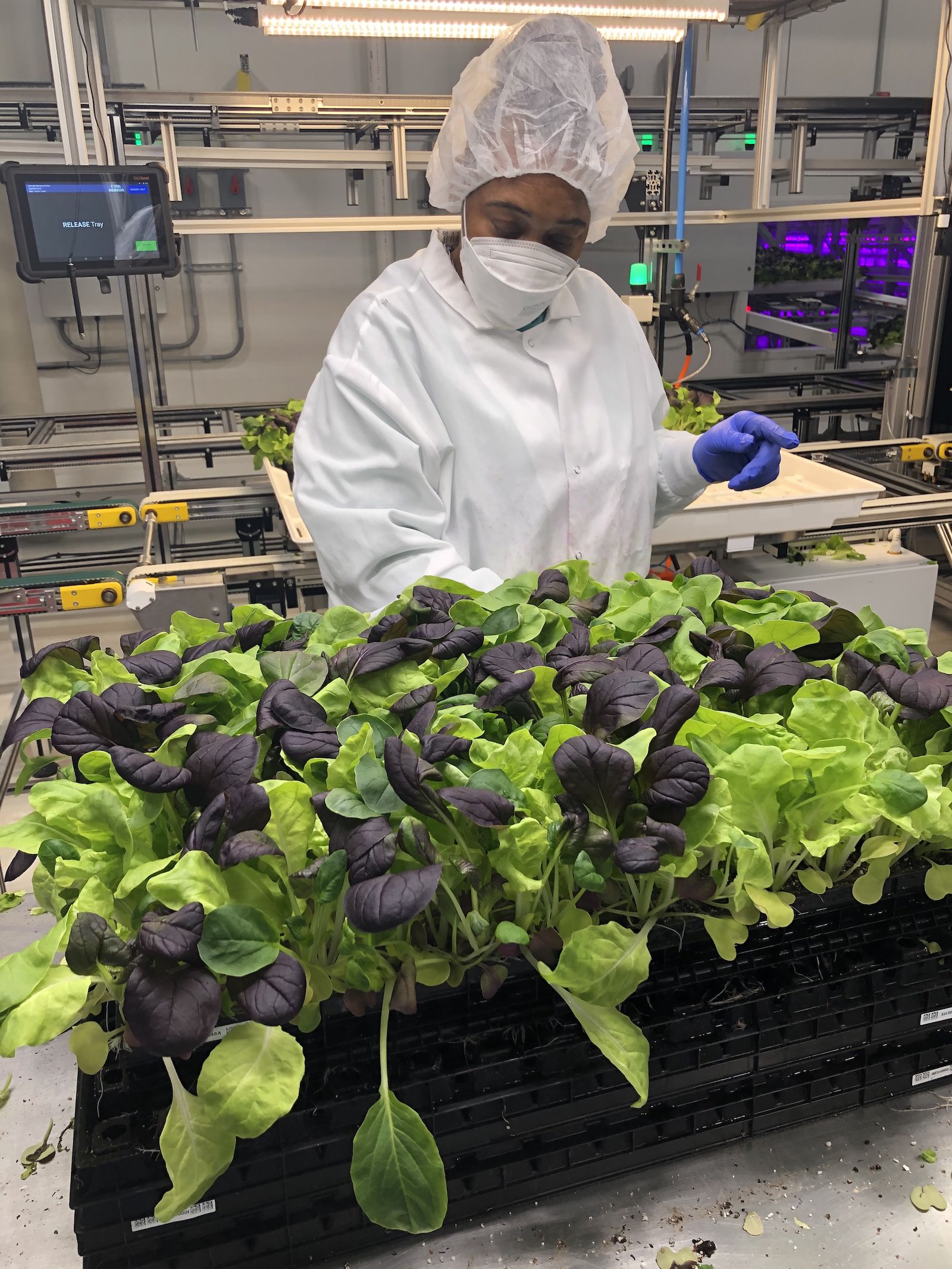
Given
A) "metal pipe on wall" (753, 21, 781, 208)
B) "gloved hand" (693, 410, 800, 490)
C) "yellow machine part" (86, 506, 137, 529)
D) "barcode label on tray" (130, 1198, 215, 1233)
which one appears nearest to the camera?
"barcode label on tray" (130, 1198, 215, 1233)

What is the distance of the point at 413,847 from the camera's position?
0.61m

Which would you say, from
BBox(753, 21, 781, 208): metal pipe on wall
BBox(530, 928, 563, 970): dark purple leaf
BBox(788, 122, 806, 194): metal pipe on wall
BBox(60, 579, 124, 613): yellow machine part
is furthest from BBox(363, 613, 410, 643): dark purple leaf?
BBox(788, 122, 806, 194): metal pipe on wall

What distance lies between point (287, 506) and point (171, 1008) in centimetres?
189

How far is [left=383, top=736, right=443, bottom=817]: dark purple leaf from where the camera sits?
2.02ft

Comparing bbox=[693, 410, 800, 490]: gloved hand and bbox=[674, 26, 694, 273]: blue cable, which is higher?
bbox=[674, 26, 694, 273]: blue cable

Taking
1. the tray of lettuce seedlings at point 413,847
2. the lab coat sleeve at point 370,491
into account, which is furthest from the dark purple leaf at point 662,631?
the lab coat sleeve at point 370,491

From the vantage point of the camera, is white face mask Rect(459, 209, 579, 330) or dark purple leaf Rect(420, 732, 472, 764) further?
white face mask Rect(459, 209, 579, 330)

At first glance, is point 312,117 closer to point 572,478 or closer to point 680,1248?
point 572,478

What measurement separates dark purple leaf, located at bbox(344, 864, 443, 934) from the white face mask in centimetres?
108

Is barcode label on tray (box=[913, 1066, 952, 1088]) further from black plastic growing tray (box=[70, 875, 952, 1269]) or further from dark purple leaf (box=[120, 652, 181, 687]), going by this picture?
dark purple leaf (box=[120, 652, 181, 687])

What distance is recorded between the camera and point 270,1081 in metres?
0.56

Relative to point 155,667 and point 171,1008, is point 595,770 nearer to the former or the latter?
point 171,1008

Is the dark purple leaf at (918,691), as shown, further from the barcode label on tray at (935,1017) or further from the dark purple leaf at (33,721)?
the dark purple leaf at (33,721)

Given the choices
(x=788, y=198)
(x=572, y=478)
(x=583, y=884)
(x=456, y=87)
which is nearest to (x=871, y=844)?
(x=583, y=884)
